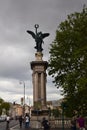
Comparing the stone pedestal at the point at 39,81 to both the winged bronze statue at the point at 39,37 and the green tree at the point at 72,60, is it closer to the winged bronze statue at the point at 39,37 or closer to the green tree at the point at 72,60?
the winged bronze statue at the point at 39,37

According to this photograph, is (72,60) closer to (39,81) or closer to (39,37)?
(39,81)

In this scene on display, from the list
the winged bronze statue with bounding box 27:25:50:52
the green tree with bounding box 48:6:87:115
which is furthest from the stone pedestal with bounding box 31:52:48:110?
the green tree with bounding box 48:6:87:115

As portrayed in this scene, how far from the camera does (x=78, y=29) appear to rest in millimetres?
41875

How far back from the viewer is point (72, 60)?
41.6m

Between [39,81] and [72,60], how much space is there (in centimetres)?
1546

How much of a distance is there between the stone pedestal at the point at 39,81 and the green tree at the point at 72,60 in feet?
31.3

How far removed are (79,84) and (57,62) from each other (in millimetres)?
6275

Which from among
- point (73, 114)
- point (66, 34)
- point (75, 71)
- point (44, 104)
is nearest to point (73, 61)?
point (75, 71)

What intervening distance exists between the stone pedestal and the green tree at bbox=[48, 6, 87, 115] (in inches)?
375

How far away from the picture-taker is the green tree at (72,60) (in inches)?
1590

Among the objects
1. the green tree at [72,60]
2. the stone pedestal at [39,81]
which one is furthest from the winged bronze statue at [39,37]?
the green tree at [72,60]

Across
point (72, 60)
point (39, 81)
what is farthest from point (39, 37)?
point (72, 60)

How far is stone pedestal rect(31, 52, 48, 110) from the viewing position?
55.2 metres

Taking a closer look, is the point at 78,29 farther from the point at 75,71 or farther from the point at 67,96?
the point at 67,96
